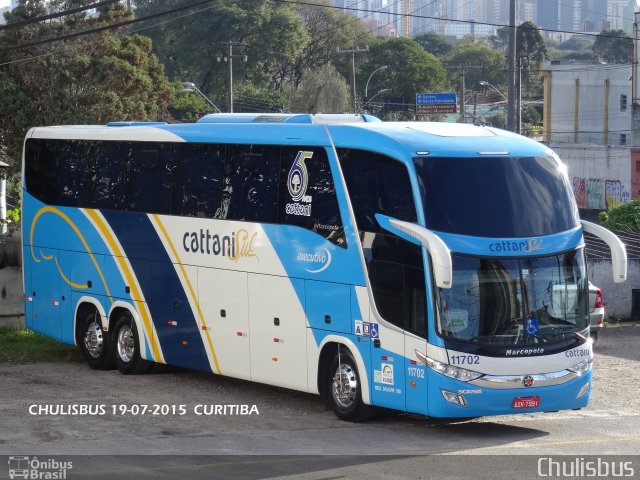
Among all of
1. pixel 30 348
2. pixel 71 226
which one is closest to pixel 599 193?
pixel 30 348

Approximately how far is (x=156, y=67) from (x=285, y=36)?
49382 mm

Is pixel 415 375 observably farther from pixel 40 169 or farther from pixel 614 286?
pixel 614 286

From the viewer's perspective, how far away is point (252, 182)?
55.5 feet

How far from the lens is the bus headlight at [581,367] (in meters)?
14.6

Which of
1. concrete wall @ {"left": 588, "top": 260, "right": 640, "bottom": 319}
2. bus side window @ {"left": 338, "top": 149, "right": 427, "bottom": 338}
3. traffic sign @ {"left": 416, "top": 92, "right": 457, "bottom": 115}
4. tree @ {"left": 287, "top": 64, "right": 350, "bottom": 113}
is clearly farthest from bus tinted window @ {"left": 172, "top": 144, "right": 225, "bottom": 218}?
traffic sign @ {"left": 416, "top": 92, "right": 457, "bottom": 115}

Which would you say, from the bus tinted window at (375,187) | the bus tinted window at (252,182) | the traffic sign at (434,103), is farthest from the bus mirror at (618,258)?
the traffic sign at (434,103)

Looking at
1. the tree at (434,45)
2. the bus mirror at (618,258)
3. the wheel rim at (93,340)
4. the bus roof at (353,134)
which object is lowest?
the wheel rim at (93,340)

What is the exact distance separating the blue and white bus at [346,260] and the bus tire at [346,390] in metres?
0.03

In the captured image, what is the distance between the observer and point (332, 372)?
15.7 m

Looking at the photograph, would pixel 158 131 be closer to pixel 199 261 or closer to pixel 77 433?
pixel 199 261

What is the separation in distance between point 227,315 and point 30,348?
6240mm

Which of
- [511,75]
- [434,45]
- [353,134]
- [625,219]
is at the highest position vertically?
[434,45]

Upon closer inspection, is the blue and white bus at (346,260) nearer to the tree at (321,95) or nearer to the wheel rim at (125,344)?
the wheel rim at (125,344)

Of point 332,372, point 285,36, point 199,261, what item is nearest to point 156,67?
point 199,261
